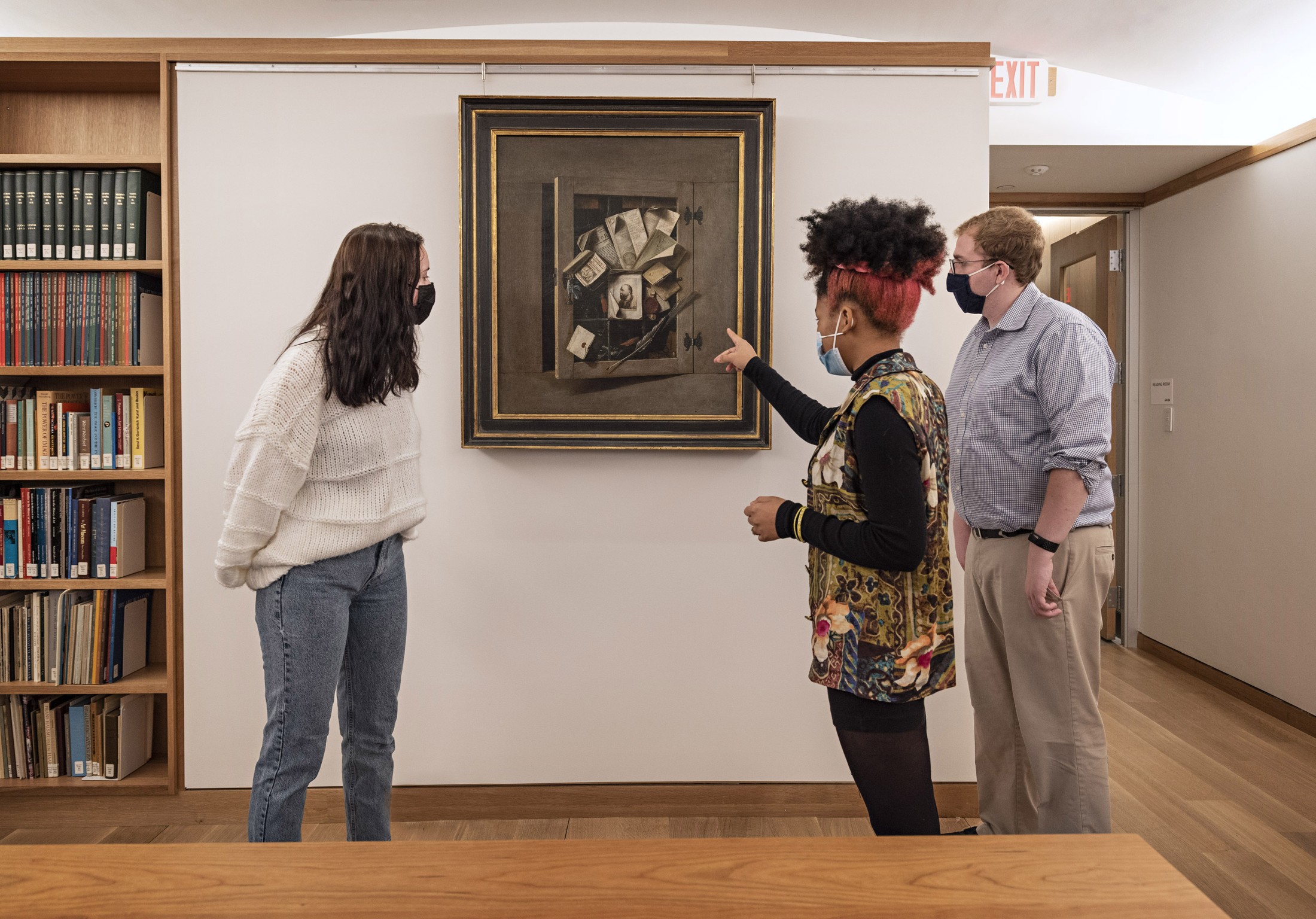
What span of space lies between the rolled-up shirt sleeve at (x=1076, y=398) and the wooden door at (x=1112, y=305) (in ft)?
9.05

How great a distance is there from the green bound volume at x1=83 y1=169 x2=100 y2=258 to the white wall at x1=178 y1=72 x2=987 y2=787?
0.87 feet

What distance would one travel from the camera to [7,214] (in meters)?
2.34

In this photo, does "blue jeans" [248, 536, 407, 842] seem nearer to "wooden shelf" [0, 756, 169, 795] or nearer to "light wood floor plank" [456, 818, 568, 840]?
"light wood floor plank" [456, 818, 568, 840]

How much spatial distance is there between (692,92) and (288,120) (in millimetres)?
1205

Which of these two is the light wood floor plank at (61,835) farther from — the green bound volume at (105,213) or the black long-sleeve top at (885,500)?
the black long-sleeve top at (885,500)

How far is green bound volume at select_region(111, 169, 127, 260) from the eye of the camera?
235 centimetres

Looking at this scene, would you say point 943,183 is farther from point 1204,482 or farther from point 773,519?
point 1204,482

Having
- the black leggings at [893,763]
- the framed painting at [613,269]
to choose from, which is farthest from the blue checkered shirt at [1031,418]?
the black leggings at [893,763]

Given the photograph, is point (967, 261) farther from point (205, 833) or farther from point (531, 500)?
point (205, 833)

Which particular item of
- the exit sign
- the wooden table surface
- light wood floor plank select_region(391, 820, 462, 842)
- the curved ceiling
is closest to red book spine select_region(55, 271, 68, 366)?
the curved ceiling

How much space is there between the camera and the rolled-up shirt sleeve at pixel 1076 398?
1709 millimetres

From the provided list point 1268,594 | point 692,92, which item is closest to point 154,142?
point 692,92

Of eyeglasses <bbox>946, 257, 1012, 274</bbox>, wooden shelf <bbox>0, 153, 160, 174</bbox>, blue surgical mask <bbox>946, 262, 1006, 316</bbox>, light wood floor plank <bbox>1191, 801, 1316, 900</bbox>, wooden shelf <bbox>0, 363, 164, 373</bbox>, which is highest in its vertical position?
wooden shelf <bbox>0, 153, 160, 174</bbox>

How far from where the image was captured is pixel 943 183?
7.78 ft
